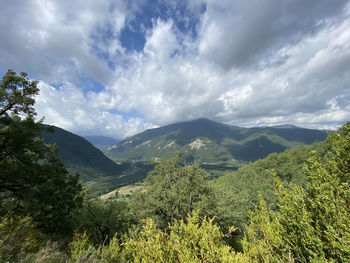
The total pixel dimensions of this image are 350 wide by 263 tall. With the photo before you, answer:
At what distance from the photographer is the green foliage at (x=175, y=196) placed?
20938 mm

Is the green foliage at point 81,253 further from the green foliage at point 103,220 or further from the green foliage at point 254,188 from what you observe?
the green foliage at point 103,220

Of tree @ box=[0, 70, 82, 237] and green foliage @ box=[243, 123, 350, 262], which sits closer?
green foliage @ box=[243, 123, 350, 262]

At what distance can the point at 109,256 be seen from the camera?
10.2m

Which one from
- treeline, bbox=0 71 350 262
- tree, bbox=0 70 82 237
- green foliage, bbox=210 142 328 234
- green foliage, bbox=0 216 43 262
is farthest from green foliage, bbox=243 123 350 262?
tree, bbox=0 70 82 237

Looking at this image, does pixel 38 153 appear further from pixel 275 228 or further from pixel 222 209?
pixel 222 209

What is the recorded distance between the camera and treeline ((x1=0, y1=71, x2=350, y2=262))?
5203mm

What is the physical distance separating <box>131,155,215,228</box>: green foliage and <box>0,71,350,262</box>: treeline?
0.51 ft

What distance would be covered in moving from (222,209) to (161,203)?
8.70 metres

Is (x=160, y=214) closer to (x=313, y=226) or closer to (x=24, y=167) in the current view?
(x=24, y=167)

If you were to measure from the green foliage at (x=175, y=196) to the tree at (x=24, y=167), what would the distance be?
1051 centimetres

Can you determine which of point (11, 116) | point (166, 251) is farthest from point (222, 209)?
point (11, 116)

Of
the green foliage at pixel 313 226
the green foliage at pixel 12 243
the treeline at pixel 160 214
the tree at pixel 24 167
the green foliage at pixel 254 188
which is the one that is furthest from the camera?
the green foliage at pixel 254 188

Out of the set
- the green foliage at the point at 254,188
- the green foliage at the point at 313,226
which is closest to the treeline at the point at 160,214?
the green foliage at the point at 313,226

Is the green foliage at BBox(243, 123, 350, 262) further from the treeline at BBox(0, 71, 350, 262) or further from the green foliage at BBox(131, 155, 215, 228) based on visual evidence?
the green foliage at BBox(131, 155, 215, 228)
